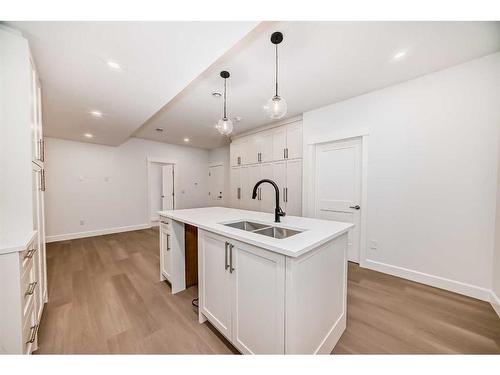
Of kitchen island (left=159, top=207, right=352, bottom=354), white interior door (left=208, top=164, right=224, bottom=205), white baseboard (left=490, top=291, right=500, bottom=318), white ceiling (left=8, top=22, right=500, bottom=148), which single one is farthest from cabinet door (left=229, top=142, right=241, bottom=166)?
white baseboard (left=490, top=291, right=500, bottom=318)

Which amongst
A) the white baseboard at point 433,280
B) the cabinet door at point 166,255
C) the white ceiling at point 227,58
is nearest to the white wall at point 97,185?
the white ceiling at point 227,58

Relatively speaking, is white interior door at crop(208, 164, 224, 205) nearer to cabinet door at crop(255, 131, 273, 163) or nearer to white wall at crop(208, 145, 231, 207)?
white wall at crop(208, 145, 231, 207)

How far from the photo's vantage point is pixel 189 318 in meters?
1.70

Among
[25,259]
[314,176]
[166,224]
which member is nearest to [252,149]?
[314,176]

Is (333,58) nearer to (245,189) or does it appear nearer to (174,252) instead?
(174,252)

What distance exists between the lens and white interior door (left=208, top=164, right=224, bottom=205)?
613 cm

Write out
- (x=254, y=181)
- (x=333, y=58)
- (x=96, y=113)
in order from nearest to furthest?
1. (x=333, y=58)
2. (x=96, y=113)
3. (x=254, y=181)

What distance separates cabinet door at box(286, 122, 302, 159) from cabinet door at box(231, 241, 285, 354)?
103 inches

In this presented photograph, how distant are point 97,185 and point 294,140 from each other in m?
4.92

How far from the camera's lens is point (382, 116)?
8.19 ft

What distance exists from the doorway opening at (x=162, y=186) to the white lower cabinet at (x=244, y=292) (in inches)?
189

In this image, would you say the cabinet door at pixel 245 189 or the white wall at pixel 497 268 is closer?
the white wall at pixel 497 268

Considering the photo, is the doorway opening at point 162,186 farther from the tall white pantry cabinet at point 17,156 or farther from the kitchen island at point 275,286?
the kitchen island at point 275,286

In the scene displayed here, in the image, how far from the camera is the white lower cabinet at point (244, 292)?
1.02 metres
